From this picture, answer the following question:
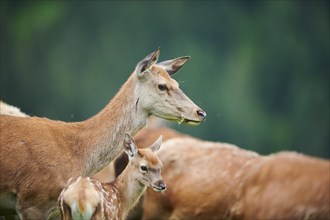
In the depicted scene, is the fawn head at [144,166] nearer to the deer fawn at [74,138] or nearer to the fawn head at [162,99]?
the deer fawn at [74,138]

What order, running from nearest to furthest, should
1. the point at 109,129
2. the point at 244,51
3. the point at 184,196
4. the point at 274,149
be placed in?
the point at 109,129, the point at 184,196, the point at 274,149, the point at 244,51

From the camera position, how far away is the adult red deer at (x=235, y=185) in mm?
7980

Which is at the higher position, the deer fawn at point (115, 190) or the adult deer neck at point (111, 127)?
the adult deer neck at point (111, 127)

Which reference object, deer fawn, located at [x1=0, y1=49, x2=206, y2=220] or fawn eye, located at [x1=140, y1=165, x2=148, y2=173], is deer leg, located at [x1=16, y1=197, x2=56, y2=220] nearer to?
deer fawn, located at [x1=0, y1=49, x2=206, y2=220]

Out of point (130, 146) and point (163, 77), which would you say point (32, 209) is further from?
point (163, 77)

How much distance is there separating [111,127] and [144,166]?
0.46m

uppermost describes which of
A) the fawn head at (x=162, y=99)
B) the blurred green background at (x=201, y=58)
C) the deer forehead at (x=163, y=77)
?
the deer forehead at (x=163, y=77)

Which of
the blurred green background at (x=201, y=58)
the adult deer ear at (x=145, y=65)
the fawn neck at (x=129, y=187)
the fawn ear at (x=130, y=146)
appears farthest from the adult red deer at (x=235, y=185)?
the blurred green background at (x=201, y=58)

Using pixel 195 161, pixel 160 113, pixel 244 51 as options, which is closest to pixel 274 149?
pixel 244 51

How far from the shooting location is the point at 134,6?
59.6 feet

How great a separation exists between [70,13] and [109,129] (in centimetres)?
1053

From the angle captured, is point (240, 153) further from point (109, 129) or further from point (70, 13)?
point (70, 13)

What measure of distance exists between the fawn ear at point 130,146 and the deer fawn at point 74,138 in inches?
2.8

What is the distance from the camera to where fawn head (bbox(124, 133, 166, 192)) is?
7.76m
